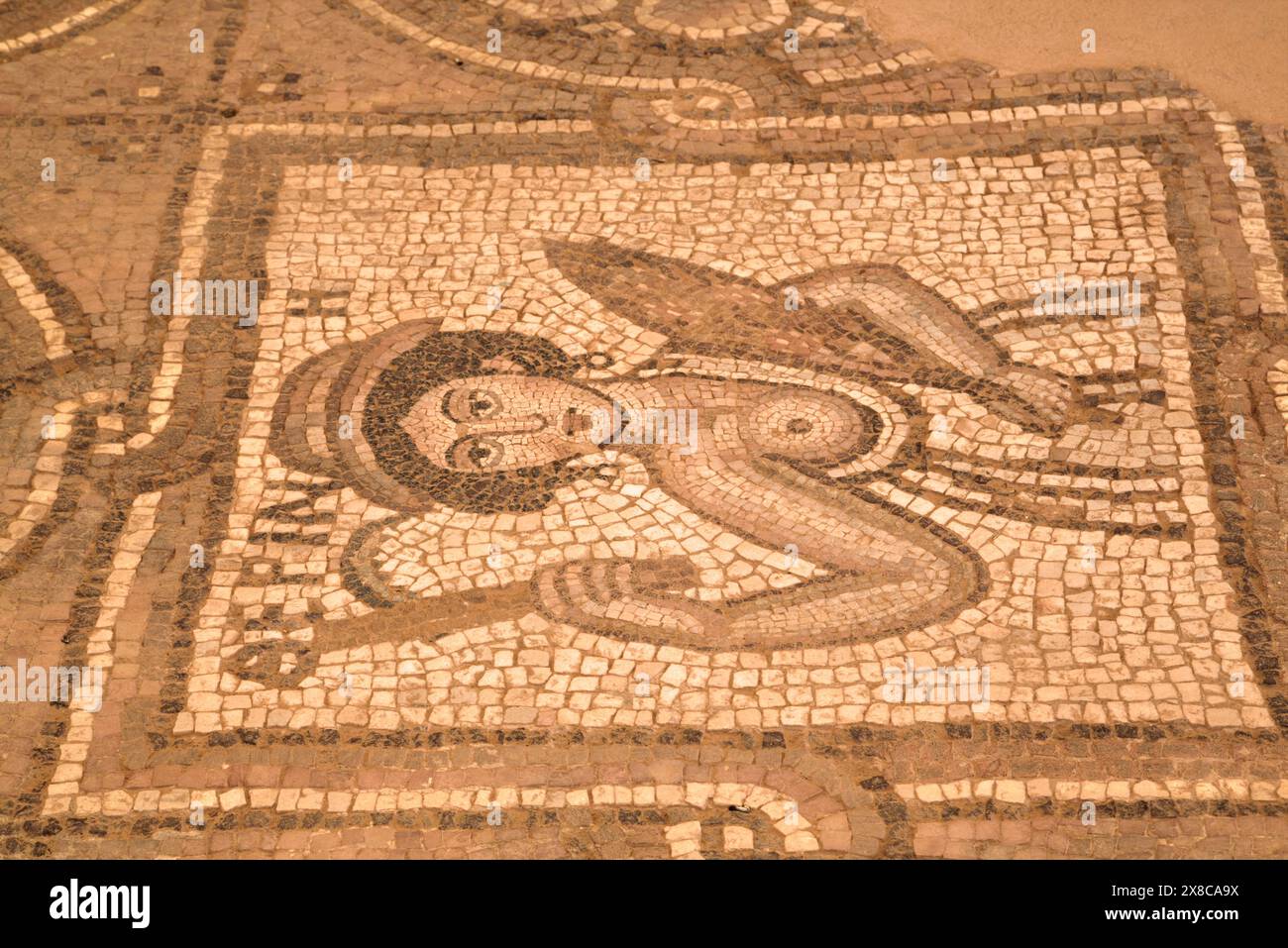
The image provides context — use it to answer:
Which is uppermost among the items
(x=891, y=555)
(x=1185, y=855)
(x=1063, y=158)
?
(x=1063, y=158)

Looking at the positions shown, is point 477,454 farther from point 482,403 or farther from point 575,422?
point 575,422

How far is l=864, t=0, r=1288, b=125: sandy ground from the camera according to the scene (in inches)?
443

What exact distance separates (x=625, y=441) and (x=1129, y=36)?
5.07 metres

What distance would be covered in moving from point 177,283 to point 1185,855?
6.40 meters

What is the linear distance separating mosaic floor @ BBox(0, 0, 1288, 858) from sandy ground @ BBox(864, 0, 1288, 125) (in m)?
0.21

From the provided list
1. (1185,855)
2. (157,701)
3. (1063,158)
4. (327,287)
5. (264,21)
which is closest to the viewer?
(1185,855)

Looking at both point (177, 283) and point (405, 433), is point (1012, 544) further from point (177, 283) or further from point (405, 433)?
point (177, 283)

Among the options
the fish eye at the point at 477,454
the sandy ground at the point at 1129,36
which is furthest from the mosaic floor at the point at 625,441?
the sandy ground at the point at 1129,36

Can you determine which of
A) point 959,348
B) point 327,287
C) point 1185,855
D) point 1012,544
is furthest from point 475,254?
point 1185,855

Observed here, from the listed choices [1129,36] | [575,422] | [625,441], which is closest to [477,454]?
[575,422]

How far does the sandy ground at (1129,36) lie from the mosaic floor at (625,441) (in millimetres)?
210

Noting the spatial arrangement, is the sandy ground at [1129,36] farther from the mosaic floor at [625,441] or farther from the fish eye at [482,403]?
the fish eye at [482,403]

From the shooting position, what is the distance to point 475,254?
33.6 ft

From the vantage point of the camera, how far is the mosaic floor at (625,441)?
7.68 m
